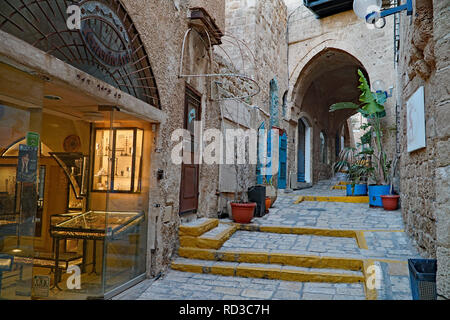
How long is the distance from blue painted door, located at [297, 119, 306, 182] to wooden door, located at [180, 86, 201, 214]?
26.7 ft

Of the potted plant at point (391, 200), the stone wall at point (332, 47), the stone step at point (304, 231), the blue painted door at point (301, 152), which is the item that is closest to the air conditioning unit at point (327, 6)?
the stone wall at point (332, 47)

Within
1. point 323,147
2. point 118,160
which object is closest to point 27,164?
point 118,160

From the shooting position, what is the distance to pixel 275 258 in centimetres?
441

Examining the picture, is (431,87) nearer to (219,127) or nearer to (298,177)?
(219,127)

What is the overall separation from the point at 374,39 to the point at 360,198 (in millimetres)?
5026

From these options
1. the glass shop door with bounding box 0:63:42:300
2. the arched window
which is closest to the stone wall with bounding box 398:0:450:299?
the glass shop door with bounding box 0:63:42:300

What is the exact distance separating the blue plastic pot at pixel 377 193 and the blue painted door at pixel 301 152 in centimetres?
504

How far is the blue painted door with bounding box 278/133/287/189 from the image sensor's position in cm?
1058

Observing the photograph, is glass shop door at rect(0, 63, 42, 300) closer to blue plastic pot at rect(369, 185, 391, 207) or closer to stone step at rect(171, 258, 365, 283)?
stone step at rect(171, 258, 365, 283)

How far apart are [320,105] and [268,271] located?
13.0 meters

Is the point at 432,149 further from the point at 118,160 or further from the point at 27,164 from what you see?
the point at 27,164

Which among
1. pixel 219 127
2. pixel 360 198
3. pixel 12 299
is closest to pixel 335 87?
pixel 360 198

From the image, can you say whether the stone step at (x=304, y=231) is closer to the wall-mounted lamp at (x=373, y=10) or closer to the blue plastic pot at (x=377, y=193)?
the blue plastic pot at (x=377, y=193)
